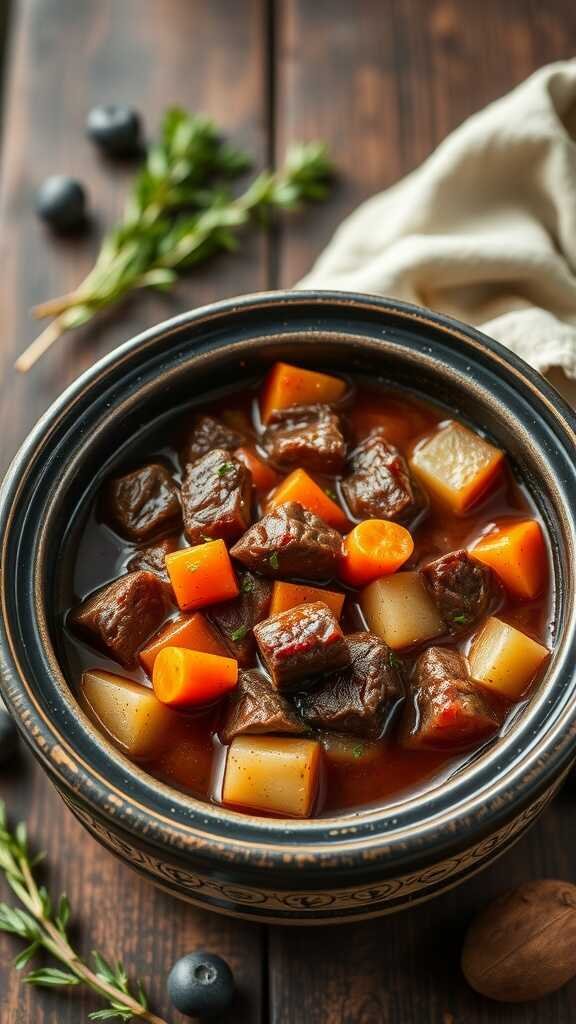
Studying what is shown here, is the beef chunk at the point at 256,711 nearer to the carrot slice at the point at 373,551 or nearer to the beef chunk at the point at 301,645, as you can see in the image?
the beef chunk at the point at 301,645

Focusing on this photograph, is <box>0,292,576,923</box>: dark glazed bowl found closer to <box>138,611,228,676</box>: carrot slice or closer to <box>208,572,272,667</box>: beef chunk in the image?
<box>138,611,228,676</box>: carrot slice

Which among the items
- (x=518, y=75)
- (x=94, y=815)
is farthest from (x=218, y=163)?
(x=94, y=815)

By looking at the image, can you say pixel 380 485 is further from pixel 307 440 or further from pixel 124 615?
pixel 124 615

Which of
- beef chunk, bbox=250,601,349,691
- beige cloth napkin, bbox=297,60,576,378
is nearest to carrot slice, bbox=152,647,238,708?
beef chunk, bbox=250,601,349,691

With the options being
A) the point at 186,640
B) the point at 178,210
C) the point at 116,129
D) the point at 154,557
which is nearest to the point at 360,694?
the point at 186,640

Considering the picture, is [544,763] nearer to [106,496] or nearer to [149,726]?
[149,726]
